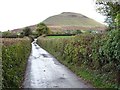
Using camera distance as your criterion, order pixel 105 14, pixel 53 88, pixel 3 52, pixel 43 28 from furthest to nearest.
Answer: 1. pixel 43 28
2. pixel 105 14
3. pixel 53 88
4. pixel 3 52

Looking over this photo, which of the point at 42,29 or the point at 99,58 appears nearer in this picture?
the point at 99,58

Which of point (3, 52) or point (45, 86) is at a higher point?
point (3, 52)

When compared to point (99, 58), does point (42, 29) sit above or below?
below

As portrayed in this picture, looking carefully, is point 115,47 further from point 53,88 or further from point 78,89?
point 53,88

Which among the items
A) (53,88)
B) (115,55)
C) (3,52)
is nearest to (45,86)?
(53,88)

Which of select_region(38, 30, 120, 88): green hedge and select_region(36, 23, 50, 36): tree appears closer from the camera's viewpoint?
select_region(38, 30, 120, 88): green hedge

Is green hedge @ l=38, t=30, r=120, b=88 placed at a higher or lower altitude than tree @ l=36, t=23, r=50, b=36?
higher

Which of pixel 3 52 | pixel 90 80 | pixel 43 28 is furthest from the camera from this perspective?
pixel 43 28

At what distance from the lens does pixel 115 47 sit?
11.3 meters

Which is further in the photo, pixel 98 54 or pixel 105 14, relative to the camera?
pixel 105 14

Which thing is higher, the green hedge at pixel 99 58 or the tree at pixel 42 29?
the green hedge at pixel 99 58

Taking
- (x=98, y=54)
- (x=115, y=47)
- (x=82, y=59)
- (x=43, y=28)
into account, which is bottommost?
(x=43, y=28)

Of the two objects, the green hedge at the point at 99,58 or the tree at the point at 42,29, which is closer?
the green hedge at the point at 99,58

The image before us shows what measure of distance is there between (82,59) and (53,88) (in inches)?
236
